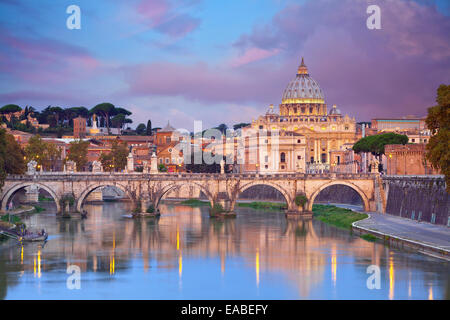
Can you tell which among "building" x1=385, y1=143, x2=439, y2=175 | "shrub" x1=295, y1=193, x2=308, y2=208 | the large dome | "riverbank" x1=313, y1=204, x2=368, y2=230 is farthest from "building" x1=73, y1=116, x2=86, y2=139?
"shrub" x1=295, y1=193, x2=308, y2=208

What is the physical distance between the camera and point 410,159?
66.1m

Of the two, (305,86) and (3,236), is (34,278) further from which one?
(305,86)

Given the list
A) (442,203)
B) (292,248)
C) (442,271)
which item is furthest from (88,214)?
(442,271)

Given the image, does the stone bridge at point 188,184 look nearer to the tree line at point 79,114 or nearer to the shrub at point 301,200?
the shrub at point 301,200

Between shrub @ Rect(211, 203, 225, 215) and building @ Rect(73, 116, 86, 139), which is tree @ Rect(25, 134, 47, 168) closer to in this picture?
shrub @ Rect(211, 203, 225, 215)

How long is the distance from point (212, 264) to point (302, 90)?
125 m

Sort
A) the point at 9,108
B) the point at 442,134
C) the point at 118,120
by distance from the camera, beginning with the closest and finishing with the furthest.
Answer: the point at 442,134 → the point at 9,108 → the point at 118,120

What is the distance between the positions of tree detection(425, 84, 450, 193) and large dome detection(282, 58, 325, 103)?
121065 mm

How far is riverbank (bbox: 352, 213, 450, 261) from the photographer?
122 feet

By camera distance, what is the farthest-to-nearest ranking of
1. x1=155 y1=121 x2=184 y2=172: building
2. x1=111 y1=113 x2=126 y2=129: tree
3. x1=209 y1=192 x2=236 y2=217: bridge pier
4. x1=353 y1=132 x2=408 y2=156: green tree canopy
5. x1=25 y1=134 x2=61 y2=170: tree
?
x1=111 y1=113 x2=126 y2=129: tree < x1=155 y1=121 x2=184 y2=172: building < x1=25 y1=134 x2=61 y2=170: tree < x1=353 y1=132 x2=408 y2=156: green tree canopy < x1=209 y1=192 x2=236 y2=217: bridge pier


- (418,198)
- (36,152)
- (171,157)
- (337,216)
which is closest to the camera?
(418,198)

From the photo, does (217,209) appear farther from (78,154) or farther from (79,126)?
(79,126)

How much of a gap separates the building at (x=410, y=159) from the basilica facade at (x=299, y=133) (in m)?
39.4

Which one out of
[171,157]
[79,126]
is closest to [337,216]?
[171,157]
